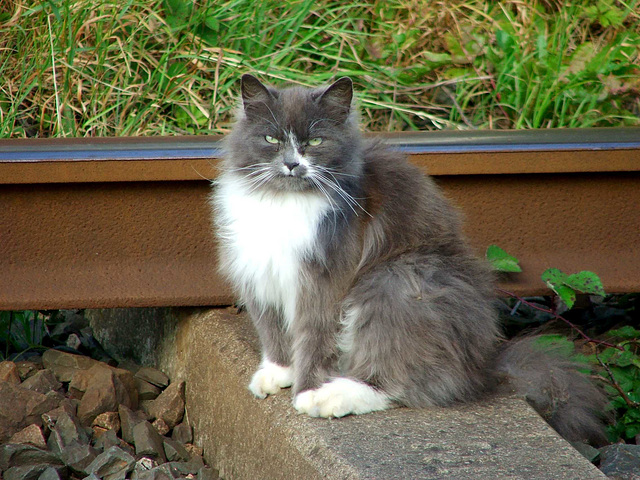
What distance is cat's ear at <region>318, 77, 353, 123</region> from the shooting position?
259 cm

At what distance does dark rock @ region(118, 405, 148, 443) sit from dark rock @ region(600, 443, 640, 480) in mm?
1905

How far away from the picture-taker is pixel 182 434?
11.2 feet

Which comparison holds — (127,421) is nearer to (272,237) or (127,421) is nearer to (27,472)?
(27,472)

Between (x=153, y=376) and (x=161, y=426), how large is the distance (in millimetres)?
338

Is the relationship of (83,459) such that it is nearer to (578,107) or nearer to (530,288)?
(530,288)

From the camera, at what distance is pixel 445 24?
487 cm

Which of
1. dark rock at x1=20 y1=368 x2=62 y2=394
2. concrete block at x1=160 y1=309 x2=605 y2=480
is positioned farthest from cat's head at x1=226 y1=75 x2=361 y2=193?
dark rock at x1=20 y1=368 x2=62 y2=394

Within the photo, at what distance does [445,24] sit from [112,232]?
272 cm

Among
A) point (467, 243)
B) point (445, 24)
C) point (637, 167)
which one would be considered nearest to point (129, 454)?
point (467, 243)

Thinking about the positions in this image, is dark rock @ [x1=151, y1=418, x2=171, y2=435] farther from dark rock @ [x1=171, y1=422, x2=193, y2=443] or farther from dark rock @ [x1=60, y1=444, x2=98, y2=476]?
dark rock @ [x1=60, y1=444, x2=98, y2=476]

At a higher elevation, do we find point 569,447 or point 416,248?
point 416,248

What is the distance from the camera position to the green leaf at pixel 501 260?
332cm

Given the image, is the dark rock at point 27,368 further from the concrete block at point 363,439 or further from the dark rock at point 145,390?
the concrete block at point 363,439

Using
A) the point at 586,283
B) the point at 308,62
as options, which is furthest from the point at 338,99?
the point at 308,62
